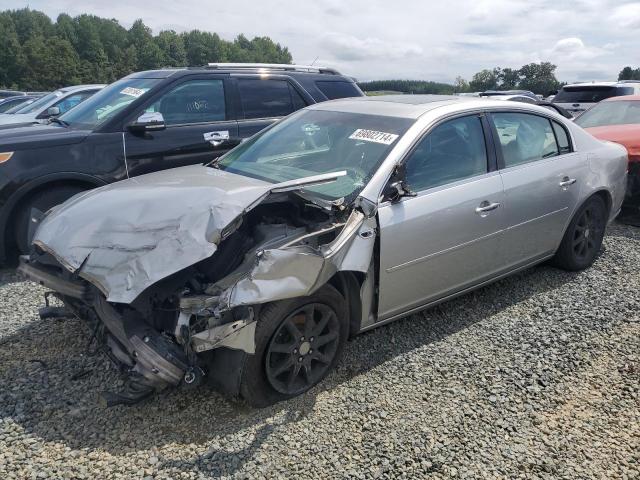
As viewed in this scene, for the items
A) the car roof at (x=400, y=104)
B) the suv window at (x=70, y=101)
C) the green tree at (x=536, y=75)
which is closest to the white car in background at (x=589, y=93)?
the car roof at (x=400, y=104)

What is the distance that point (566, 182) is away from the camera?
14.5 feet

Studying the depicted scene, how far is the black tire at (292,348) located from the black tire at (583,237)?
8.81 ft

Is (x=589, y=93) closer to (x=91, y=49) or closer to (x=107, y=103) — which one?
(x=107, y=103)

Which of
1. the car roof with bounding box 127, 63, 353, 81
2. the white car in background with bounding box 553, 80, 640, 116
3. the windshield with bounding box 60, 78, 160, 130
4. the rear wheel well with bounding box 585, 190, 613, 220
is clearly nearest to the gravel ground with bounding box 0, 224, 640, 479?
the rear wheel well with bounding box 585, 190, 613, 220

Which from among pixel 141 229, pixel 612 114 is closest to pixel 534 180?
pixel 141 229

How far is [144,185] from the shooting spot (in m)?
3.41

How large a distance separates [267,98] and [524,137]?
124 inches

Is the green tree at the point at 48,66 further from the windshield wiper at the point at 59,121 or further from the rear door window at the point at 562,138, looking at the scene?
the rear door window at the point at 562,138

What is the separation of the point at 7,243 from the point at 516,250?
176 inches

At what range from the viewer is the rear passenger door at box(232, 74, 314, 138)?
5.99 metres

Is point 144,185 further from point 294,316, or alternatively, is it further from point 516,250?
point 516,250

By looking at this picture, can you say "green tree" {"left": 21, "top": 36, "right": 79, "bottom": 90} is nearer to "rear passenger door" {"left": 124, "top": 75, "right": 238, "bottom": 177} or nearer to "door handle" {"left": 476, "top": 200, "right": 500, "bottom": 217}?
"rear passenger door" {"left": 124, "top": 75, "right": 238, "bottom": 177}

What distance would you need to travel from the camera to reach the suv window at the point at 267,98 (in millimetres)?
6059

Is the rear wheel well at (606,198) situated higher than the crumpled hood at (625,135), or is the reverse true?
the crumpled hood at (625,135)
